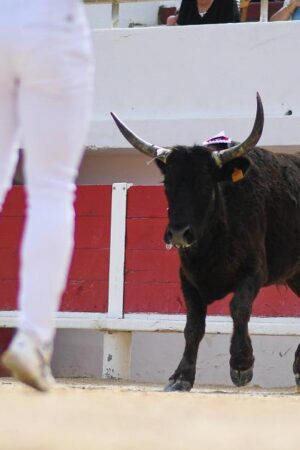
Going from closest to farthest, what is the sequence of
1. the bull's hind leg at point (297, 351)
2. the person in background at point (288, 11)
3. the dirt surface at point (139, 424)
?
the dirt surface at point (139, 424) → the bull's hind leg at point (297, 351) → the person in background at point (288, 11)

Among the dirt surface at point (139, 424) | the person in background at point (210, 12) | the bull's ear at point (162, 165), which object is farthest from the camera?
the person in background at point (210, 12)

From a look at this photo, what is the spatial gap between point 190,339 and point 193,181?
80 centimetres

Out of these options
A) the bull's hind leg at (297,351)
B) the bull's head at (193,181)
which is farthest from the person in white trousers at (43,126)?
the bull's hind leg at (297,351)

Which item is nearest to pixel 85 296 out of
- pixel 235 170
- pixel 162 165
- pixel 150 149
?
pixel 150 149

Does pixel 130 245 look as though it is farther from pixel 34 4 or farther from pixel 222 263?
pixel 34 4

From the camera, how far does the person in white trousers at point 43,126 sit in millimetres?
2389

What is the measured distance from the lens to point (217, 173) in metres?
6.14

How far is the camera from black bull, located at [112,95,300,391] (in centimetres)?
582

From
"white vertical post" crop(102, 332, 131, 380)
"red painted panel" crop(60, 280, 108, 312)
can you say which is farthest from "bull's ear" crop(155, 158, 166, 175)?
"white vertical post" crop(102, 332, 131, 380)

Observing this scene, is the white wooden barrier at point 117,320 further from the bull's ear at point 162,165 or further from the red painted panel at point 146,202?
the bull's ear at point 162,165

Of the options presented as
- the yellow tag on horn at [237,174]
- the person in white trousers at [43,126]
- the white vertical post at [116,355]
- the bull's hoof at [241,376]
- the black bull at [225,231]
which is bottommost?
the white vertical post at [116,355]

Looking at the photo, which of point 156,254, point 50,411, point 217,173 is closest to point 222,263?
point 217,173

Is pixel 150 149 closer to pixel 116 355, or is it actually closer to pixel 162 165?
pixel 162 165

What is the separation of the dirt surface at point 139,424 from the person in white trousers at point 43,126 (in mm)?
140
